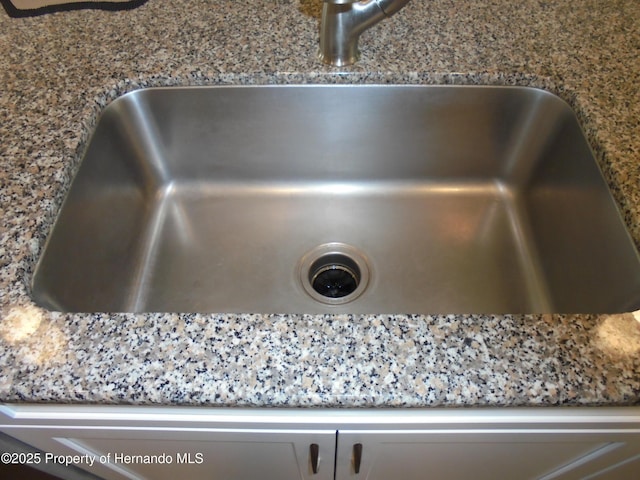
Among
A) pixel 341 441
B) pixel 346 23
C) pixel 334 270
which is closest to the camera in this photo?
pixel 341 441

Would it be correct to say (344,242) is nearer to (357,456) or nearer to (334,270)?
(334,270)

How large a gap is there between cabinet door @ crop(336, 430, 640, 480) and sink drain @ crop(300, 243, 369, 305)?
0.27 meters

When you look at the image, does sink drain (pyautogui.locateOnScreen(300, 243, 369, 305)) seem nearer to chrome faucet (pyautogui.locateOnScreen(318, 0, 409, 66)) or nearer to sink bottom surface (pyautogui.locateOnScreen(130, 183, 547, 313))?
sink bottom surface (pyautogui.locateOnScreen(130, 183, 547, 313))

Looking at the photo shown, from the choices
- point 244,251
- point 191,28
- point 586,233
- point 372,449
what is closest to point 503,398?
point 372,449

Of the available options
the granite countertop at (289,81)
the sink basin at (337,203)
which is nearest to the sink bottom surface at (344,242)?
the sink basin at (337,203)

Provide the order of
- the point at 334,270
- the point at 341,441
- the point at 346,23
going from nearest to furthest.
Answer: the point at 341,441, the point at 346,23, the point at 334,270

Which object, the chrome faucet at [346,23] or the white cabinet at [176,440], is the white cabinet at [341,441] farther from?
the chrome faucet at [346,23]

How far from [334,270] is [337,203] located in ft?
0.46

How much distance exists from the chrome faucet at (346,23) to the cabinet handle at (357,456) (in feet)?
1.88

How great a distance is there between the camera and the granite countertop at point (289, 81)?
1.54 ft

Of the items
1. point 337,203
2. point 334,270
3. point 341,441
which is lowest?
point 341,441

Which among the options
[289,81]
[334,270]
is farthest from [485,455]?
[289,81]

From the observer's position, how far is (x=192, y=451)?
631mm

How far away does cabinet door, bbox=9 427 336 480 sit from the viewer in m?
0.56
